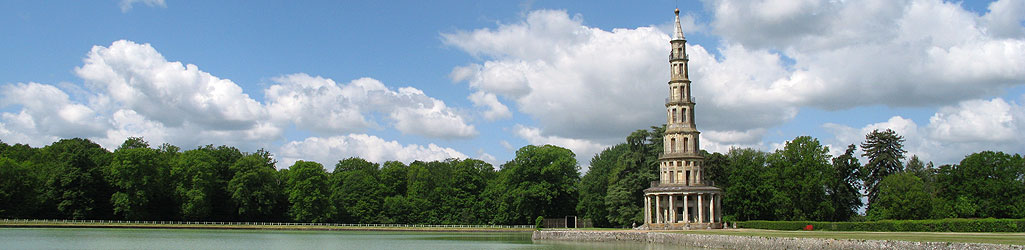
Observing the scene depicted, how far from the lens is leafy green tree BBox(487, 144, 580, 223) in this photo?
7731 cm

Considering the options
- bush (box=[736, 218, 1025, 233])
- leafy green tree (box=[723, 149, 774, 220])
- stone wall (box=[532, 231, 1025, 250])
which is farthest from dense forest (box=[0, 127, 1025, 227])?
stone wall (box=[532, 231, 1025, 250])

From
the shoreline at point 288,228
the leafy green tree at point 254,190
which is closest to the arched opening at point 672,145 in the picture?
the shoreline at point 288,228

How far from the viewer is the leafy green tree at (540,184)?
7731 centimetres

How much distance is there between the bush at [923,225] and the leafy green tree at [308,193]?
47.3 m

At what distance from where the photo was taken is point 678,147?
61.9 metres

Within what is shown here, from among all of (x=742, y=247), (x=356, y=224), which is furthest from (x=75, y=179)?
(x=742, y=247)

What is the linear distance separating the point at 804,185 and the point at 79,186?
216 feet

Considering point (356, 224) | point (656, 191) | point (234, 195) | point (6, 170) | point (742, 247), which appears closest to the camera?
point (742, 247)

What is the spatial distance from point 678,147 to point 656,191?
4.15 meters

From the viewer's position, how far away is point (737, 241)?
38.8 m

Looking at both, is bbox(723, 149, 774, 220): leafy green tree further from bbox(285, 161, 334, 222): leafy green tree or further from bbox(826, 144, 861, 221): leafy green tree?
bbox(285, 161, 334, 222): leafy green tree

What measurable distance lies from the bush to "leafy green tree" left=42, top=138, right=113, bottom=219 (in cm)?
6206

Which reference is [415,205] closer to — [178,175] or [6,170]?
[178,175]

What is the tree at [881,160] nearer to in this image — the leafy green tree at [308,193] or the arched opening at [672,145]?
the arched opening at [672,145]
